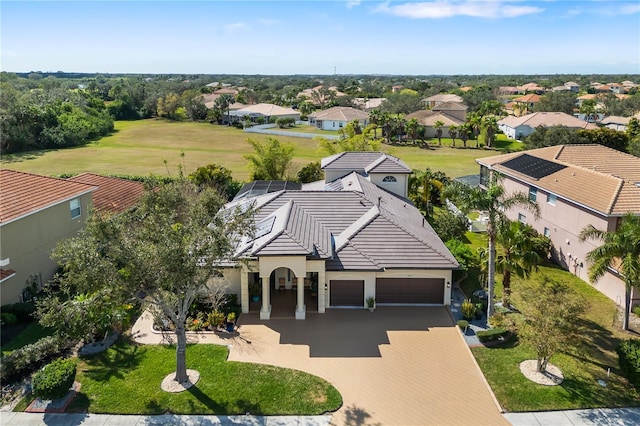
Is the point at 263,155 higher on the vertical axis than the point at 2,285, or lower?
higher

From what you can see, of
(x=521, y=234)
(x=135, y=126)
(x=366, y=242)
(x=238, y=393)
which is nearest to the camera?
(x=238, y=393)

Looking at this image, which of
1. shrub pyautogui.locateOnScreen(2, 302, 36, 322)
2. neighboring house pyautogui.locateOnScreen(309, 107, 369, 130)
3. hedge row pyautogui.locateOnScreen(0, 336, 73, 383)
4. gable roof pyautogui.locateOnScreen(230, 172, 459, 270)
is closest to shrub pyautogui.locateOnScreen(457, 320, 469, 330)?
gable roof pyautogui.locateOnScreen(230, 172, 459, 270)

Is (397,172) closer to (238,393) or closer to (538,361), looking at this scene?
(538,361)

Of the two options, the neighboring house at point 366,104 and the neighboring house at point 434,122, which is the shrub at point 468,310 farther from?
the neighboring house at point 366,104

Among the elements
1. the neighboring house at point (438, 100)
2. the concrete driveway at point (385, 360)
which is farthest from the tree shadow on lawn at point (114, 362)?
the neighboring house at point (438, 100)

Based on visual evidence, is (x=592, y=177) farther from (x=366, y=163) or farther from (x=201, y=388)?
(x=201, y=388)

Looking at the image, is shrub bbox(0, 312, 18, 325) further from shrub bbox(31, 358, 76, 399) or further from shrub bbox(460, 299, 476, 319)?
shrub bbox(460, 299, 476, 319)

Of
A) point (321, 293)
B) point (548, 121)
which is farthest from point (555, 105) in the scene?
point (321, 293)

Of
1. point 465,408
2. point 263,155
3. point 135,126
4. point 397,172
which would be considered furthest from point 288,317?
point 135,126
